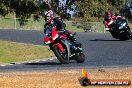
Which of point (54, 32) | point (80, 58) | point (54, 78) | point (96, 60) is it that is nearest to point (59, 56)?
point (54, 32)

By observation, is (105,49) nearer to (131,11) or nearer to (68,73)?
(68,73)

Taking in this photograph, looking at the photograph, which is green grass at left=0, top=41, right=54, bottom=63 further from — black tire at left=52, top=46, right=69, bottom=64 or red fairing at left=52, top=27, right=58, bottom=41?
red fairing at left=52, top=27, right=58, bottom=41

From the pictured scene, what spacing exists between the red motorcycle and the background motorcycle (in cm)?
1098

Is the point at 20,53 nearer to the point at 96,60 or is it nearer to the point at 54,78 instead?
the point at 96,60

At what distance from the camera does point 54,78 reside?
13.1 metres

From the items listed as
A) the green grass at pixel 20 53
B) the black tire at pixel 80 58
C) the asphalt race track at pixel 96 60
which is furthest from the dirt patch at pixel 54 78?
the green grass at pixel 20 53

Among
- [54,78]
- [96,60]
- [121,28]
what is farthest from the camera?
[121,28]

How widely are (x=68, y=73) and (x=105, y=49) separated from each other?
1009 cm

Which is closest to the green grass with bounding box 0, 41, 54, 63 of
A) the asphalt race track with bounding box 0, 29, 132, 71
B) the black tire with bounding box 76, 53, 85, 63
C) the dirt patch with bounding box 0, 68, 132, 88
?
the asphalt race track with bounding box 0, 29, 132, 71

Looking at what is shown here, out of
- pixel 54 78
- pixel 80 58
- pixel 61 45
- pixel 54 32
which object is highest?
pixel 54 32

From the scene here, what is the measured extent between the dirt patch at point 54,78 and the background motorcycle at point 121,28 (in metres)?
14.2

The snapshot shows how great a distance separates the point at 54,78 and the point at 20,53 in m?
10.7

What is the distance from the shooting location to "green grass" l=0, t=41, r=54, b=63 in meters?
21.9

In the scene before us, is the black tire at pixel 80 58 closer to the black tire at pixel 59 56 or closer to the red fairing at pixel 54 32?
the black tire at pixel 59 56
